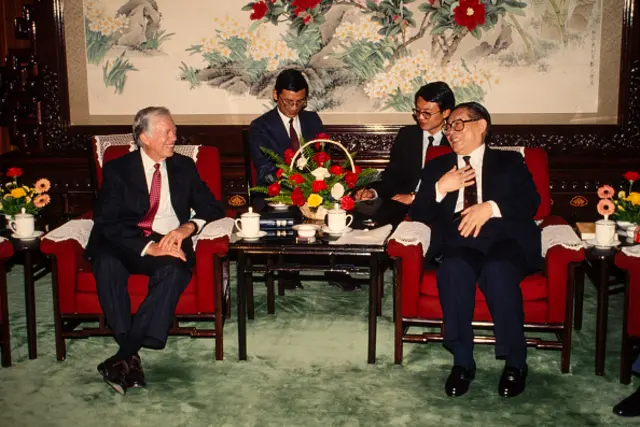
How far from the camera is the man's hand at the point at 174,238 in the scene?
161 inches

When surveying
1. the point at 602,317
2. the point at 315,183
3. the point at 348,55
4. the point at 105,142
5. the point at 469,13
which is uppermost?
the point at 469,13

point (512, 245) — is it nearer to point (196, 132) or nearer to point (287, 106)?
point (287, 106)

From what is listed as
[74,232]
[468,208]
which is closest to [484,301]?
[468,208]

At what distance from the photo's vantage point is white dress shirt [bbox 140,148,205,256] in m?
4.30

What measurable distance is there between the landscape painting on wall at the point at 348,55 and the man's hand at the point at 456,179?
77.0 inches

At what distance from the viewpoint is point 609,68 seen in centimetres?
584

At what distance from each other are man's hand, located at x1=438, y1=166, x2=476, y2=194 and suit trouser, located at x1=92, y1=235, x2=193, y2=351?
1432mm

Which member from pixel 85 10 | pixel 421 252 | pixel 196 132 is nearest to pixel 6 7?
pixel 85 10

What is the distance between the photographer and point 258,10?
5.93m

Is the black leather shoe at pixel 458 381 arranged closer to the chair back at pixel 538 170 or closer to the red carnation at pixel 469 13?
the chair back at pixel 538 170

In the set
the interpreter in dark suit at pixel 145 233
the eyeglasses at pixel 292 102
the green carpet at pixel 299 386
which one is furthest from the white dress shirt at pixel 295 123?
the green carpet at pixel 299 386

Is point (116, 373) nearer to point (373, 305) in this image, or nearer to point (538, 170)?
point (373, 305)

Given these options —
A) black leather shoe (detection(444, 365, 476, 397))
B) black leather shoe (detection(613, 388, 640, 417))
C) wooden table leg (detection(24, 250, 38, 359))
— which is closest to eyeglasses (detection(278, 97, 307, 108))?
wooden table leg (detection(24, 250, 38, 359))

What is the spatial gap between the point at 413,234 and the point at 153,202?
1.43 m
